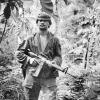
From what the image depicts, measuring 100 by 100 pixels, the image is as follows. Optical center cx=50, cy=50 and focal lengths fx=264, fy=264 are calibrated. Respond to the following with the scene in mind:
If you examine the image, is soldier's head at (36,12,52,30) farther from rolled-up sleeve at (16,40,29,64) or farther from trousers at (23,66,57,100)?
trousers at (23,66,57,100)

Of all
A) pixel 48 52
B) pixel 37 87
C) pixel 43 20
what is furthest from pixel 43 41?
pixel 37 87

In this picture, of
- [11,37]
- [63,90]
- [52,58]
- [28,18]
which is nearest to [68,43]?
[28,18]

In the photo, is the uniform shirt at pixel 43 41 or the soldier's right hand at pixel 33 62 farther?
the uniform shirt at pixel 43 41

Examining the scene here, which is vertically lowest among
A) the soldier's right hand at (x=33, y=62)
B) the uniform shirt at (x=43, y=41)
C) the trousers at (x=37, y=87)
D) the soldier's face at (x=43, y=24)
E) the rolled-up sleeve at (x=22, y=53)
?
the trousers at (x=37, y=87)

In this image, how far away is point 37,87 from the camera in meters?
3.30

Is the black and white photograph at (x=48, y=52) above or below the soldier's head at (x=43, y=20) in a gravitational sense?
below

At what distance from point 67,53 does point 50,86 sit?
192 inches

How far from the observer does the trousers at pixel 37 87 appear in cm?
323

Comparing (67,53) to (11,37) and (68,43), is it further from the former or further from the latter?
(11,37)

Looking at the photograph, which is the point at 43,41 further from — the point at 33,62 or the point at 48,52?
the point at 33,62

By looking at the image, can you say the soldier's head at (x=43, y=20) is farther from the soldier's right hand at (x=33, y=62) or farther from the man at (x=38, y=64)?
the soldier's right hand at (x=33, y=62)

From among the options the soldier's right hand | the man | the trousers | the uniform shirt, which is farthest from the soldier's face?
the trousers

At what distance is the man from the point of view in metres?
3.21

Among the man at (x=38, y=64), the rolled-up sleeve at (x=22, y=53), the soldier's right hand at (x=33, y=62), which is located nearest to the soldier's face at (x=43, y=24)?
the man at (x=38, y=64)
